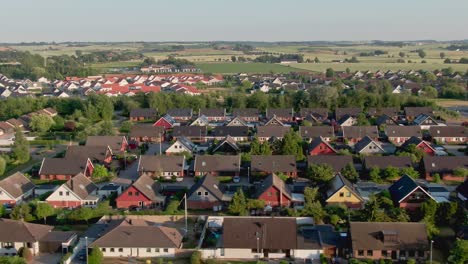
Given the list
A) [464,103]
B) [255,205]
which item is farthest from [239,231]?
[464,103]

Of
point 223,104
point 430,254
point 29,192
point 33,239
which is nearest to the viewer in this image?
point 430,254

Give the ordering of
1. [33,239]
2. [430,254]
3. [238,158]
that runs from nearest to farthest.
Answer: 1. [430,254]
2. [33,239]
3. [238,158]

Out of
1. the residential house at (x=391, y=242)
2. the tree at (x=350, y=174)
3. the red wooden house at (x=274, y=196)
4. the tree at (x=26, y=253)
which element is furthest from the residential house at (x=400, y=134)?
the tree at (x=26, y=253)

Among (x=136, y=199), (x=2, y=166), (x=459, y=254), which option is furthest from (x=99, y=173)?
(x=459, y=254)

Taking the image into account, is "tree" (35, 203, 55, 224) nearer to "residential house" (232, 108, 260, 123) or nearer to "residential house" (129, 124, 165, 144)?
"residential house" (129, 124, 165, 144)

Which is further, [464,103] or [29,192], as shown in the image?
[464,103]

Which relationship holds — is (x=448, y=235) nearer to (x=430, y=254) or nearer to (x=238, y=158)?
(x=430, y=254)
